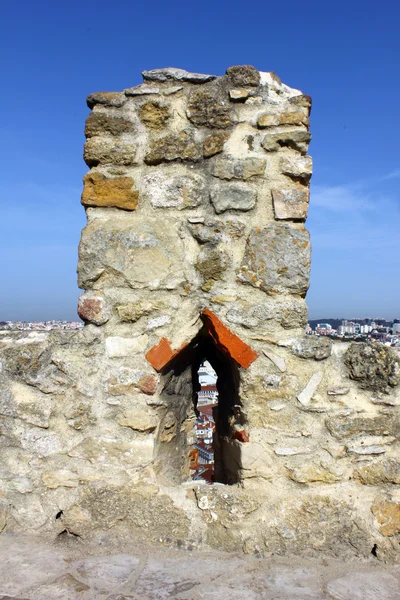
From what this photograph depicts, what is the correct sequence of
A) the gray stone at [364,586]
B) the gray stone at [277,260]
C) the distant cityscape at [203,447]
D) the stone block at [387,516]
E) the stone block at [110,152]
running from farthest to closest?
the distant cityscape at [203,447] < the stone block at [110,152] < the gray stone at [277,260] < the stone block at [387,516] < the gray stone at [364,586]

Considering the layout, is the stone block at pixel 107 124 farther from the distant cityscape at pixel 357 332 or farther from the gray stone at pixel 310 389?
the gray stone at pixel 310 389

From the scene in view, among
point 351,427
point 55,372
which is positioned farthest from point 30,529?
point 351,427

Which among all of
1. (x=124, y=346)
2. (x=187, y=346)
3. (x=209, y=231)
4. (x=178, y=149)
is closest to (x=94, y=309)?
(x=124, y=346)

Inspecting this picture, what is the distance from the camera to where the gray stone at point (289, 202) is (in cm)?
264

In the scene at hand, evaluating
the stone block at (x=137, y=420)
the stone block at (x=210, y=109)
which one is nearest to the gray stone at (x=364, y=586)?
the stone block at (x=137, y=420)

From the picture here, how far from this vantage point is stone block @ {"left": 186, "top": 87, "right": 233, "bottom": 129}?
268 cm

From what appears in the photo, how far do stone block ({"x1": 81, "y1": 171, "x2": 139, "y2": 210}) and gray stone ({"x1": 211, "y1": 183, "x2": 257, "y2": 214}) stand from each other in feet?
1.53

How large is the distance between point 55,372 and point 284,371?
1238 mm

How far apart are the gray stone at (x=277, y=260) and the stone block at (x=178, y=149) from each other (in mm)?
572

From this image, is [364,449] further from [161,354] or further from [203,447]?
[203,447]

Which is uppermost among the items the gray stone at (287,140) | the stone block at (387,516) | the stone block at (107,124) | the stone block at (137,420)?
the stone block at (107,124)

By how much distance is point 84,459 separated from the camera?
103 inches

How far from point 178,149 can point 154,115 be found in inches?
9.5

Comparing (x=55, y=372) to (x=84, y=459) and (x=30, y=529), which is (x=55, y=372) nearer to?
(x=84, y=459)
